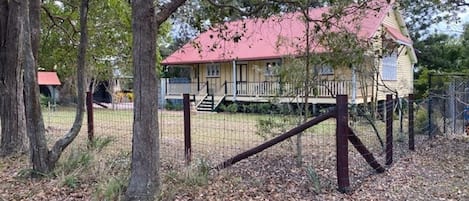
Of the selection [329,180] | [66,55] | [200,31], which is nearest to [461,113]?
[329,180]

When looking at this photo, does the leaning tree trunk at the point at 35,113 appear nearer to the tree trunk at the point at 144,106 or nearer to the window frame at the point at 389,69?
the tree trunk at the point at 144,106

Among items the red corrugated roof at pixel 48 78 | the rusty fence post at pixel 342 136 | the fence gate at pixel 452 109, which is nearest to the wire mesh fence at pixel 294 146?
the fence gate at pixel 452 109

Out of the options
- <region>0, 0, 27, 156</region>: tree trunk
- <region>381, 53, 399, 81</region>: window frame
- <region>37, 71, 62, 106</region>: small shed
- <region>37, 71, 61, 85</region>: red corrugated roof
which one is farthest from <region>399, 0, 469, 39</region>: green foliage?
<region>37, 71, 61, 85</region>: red corrugated roof

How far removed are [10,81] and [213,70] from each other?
18.1m

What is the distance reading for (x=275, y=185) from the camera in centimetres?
577

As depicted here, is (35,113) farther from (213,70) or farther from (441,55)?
(441,55)

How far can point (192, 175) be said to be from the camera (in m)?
5.65

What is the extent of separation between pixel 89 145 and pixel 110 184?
2.85 m

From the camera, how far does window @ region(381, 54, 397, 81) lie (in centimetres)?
2150

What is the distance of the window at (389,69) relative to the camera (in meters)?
21.5

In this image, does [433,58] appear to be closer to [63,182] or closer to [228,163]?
[228,163]

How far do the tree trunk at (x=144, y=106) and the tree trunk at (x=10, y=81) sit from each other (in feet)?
14.5

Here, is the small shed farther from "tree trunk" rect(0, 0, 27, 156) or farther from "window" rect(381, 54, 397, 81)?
"tree trunk" rect(0, 0, 27, 156)

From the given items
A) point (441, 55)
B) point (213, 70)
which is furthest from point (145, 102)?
point (441, 55)
